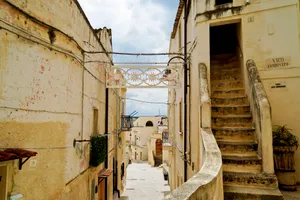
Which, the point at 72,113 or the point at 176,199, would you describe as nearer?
the point at 176,199

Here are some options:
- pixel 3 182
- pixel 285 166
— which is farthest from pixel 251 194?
pixel 3 182

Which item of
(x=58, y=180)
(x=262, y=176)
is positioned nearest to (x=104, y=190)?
(x=58, y=180)

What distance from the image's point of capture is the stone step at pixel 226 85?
23.4 feet

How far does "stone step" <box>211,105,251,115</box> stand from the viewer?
6.20 meters

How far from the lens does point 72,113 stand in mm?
5613

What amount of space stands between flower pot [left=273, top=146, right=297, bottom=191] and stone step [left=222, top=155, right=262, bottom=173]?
498 millimetres

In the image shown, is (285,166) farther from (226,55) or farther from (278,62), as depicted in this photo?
(226,55)

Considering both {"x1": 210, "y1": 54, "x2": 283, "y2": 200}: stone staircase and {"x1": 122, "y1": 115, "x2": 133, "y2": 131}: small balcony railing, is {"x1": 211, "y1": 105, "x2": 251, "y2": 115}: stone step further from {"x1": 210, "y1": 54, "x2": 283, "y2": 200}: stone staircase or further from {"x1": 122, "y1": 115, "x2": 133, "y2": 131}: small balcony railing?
{"x1": 122, "y1": 115, "x2": 133, "y2": 131}: small balcony railing

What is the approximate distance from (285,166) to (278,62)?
3019 millimetres

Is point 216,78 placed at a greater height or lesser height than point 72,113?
greater

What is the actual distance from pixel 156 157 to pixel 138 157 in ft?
34.5

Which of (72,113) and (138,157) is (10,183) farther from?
(138,157)

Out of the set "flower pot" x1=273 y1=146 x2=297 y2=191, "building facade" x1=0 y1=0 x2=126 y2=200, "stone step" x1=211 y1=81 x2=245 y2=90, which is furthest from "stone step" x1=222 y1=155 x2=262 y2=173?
"building facade" x1=0 y1=0 x2=126 y2=200

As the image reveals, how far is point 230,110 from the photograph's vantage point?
632 cm
